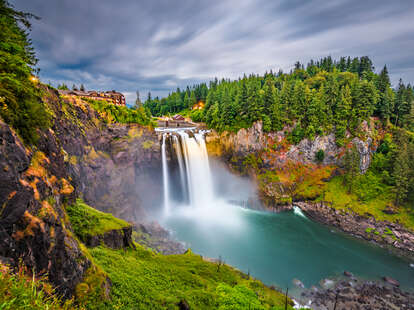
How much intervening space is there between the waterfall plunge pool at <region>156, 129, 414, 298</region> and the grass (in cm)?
823

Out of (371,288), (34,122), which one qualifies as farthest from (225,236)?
(34,122)

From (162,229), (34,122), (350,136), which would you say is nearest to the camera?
(34,122)

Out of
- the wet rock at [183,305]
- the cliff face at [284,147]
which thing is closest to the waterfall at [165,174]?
the cliff face at [284,147]

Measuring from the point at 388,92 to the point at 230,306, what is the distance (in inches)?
2075

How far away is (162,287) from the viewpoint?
9320 millimetres

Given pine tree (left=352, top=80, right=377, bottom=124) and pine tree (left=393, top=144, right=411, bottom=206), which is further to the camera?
pine tree (left=352, top=80, right=377, bottom=124)

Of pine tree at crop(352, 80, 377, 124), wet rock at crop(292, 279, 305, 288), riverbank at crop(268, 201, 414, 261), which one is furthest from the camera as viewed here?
pine tree at crop(352, 80, 377, 124)

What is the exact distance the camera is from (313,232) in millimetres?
27719

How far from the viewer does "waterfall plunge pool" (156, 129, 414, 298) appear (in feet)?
66.8

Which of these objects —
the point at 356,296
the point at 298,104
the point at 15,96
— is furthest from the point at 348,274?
the point at 298,104

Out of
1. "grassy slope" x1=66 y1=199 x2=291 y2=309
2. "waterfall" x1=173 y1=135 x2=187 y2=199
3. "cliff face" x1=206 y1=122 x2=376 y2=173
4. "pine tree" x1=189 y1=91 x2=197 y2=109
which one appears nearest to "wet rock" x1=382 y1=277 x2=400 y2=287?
"grassy slope" x1=66 y1=199 x2=291 y2=309

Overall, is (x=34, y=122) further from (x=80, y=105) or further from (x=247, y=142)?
(x=247, y=142)

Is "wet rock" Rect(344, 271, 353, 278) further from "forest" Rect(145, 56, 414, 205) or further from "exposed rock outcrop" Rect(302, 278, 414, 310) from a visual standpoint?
"forest" Rect(145, 56, 414, 205)

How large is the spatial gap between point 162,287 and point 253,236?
761 inches
